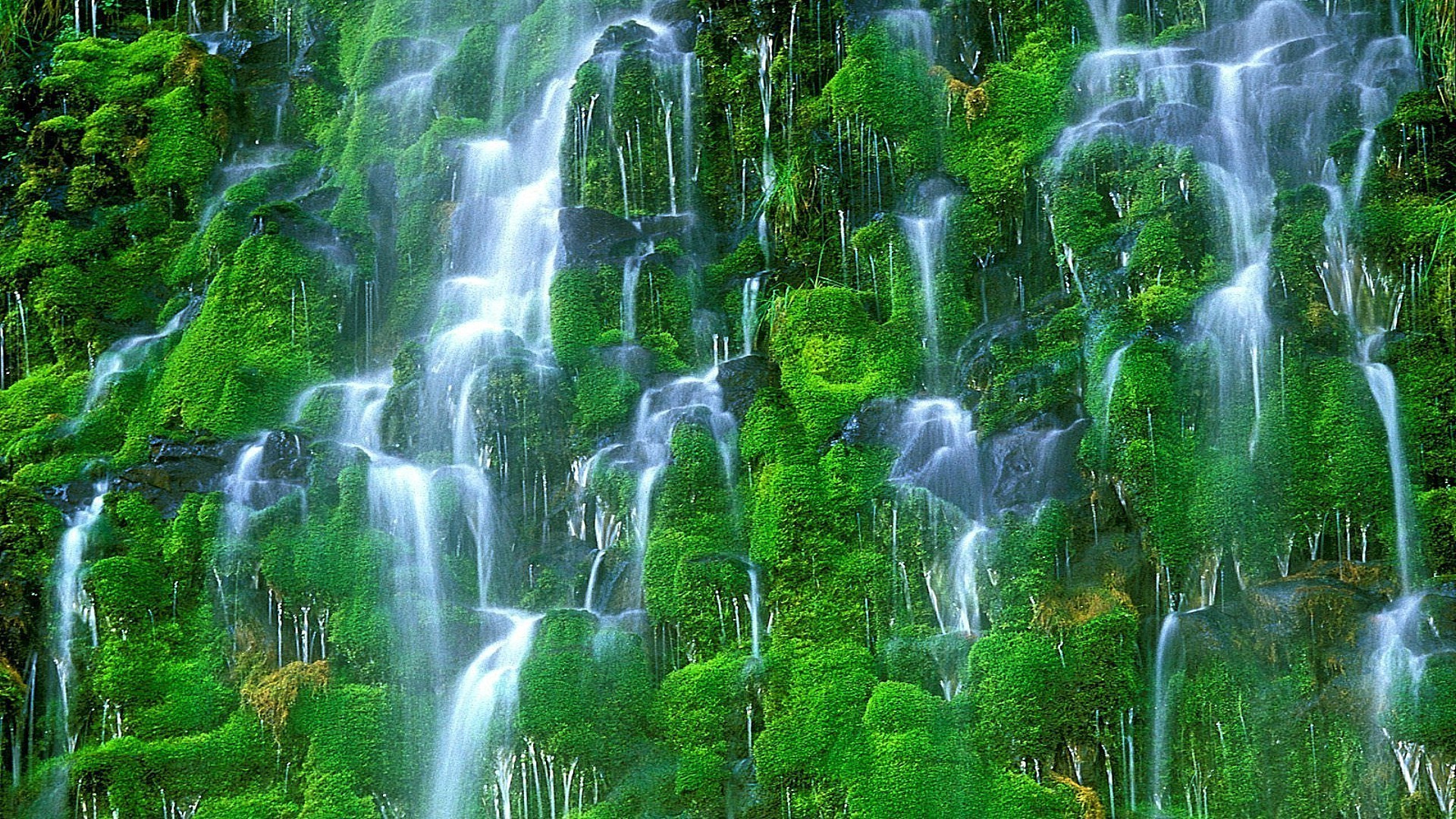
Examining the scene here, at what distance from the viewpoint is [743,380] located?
428 inches

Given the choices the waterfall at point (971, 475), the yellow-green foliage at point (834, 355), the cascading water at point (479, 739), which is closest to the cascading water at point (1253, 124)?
the waterfall at point (971, 475)

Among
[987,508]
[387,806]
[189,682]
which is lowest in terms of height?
[387,806]

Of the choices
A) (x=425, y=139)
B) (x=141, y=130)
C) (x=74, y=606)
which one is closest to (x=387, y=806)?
(x=74, y=606)

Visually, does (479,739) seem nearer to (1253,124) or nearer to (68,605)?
(68,605)

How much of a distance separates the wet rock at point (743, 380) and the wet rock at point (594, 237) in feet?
4.99

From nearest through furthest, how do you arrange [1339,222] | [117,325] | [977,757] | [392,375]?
[977,757]
[1339,222]
[392,375]
[117,325]

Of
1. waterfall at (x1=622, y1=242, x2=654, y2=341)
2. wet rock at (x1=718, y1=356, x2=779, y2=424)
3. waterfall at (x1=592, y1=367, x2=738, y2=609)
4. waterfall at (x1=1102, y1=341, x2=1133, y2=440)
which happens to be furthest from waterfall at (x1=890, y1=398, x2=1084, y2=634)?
waterfall at (x1=622, y1=242, x2=654, y2=341)

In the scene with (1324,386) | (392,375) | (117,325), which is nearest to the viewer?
(1324,386)

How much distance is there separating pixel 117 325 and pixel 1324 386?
9.63m

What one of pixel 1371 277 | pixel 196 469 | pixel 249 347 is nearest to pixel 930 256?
pixel 1371 277

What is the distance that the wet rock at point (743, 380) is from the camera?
35.3 ft

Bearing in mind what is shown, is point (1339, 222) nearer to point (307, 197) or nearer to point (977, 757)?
point (977, 757)

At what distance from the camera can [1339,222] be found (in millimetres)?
10453

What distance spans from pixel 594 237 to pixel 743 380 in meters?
1.94
